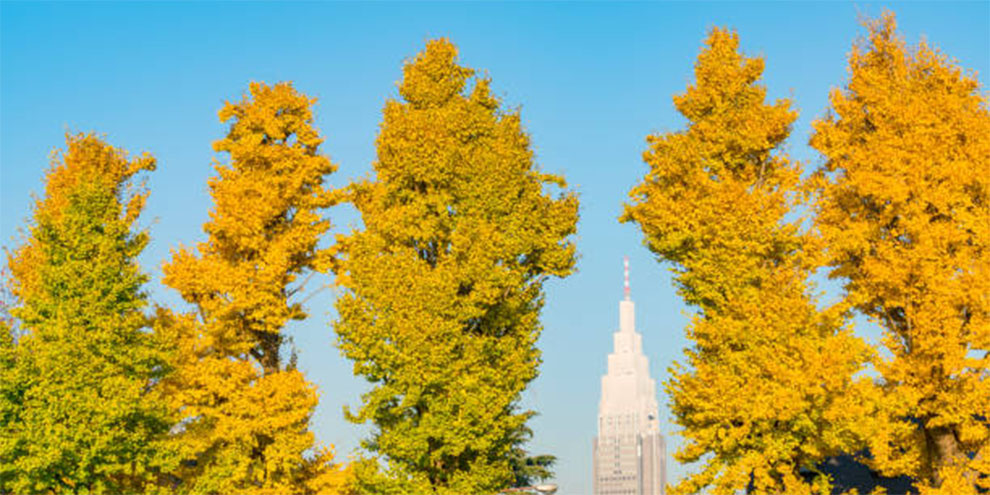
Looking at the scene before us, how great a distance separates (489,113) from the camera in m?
36.3

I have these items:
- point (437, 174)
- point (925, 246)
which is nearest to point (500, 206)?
point (437, 174)

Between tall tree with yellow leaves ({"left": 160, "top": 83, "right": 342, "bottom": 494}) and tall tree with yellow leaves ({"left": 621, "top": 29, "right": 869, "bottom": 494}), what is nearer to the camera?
tall tree with yellow leaves ({"left": 621, "top": 29, "right": 869, "bottom": 494})

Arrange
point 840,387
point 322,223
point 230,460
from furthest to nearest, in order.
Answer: point 322,223
point 230,460
point 840,387

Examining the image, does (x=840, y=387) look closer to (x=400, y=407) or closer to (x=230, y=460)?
(x=400, y=407)

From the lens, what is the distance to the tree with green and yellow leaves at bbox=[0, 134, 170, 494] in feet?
97.0

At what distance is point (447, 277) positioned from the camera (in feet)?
105

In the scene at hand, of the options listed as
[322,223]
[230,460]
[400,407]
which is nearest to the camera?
[400,407]

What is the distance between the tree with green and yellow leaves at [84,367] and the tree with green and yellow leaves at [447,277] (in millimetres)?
6225

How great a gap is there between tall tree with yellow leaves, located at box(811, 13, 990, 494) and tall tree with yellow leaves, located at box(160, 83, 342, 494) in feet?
56.4

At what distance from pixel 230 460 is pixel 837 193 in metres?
21.0

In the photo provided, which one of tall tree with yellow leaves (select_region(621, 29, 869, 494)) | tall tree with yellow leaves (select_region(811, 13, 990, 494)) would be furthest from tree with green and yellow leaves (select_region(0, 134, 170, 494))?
tall tree with yellow leaves (select_region(811, 13, 990, 494))

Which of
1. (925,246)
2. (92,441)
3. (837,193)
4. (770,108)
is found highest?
(770,108)

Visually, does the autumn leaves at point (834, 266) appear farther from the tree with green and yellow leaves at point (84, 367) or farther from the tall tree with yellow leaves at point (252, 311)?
the tree with green and yellow leaves at point (84, 367)

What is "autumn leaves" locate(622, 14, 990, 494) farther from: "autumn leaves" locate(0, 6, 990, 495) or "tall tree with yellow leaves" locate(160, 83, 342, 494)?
"tall tree with yellow leaves" locate(160, 83, 342, 494)
